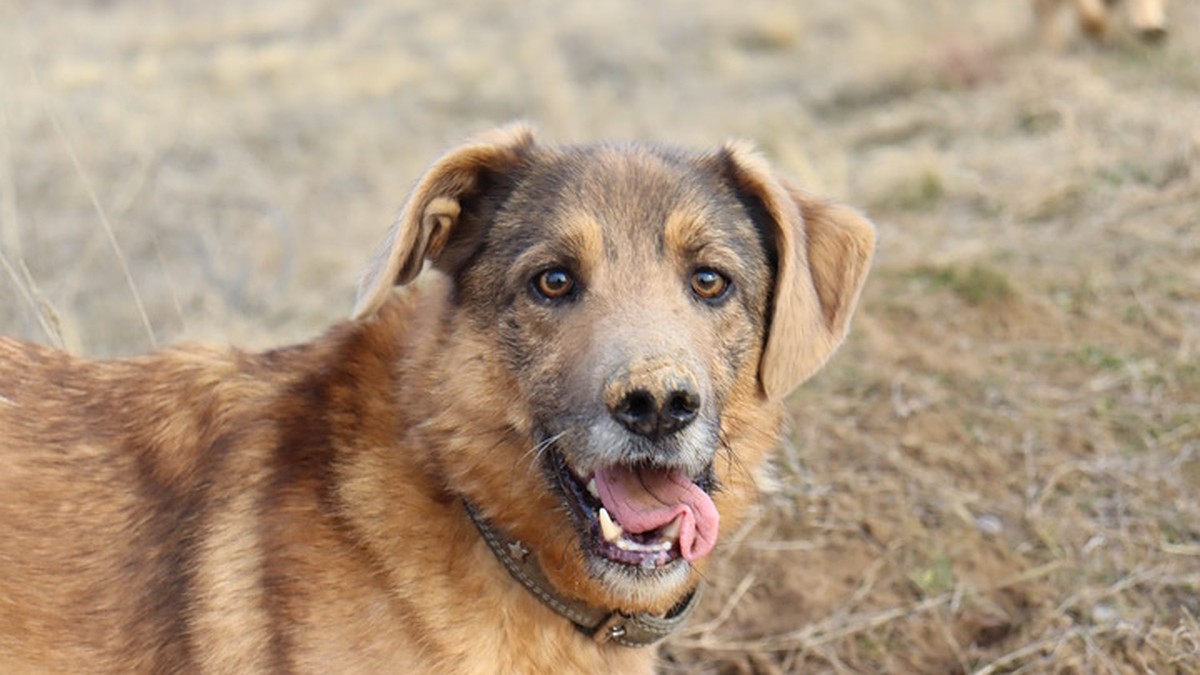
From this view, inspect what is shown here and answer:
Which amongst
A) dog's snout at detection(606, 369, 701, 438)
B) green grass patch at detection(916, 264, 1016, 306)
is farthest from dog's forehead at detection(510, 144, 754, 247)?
green grass patch at detection(916, 264, 1016, 306)

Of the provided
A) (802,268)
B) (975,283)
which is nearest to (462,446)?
(802,268)

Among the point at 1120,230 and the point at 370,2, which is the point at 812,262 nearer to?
the point at 1120,230

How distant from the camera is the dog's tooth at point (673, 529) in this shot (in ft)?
9.70

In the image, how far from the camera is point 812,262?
3.34 meters

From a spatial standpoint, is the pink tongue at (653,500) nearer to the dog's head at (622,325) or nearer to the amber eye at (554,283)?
the dog's head at (622,325)

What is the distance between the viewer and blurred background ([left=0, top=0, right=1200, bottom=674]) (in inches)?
171

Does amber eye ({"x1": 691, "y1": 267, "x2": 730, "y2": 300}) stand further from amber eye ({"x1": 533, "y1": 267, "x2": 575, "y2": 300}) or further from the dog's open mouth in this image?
the dog's open mouth

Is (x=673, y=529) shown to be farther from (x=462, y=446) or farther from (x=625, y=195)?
(x=625, y=195)

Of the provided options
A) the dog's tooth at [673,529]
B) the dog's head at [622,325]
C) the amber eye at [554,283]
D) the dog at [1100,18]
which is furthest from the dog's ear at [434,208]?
the dog at [1100,18]

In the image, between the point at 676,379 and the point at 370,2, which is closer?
the point at 676,379

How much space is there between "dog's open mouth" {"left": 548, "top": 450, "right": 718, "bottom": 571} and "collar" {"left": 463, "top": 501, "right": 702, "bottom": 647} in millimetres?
169

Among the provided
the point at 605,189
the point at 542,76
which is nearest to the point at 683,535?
the point at 605,189

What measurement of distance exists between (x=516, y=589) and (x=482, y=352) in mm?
607

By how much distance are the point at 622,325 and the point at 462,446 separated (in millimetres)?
515
